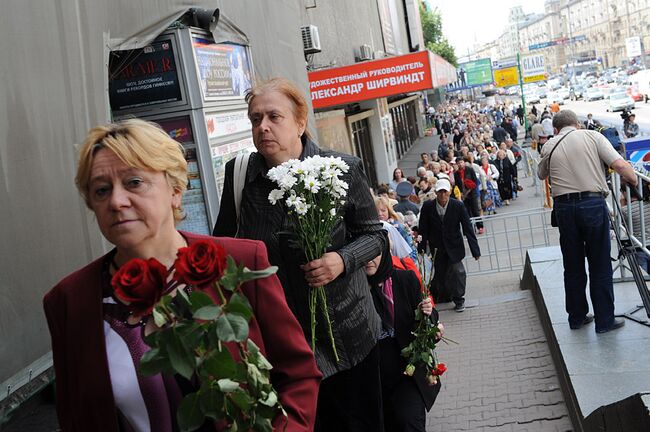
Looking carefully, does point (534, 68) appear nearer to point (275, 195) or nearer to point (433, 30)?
point (433, 30)

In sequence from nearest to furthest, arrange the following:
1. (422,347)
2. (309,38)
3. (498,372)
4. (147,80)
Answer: (422,347) → (147,80) → (498,372) → (309,38)

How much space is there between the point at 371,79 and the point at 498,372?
11172 mm

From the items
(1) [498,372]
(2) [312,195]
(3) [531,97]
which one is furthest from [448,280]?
(3) [531,97]

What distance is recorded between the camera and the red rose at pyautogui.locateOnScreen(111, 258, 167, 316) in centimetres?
200

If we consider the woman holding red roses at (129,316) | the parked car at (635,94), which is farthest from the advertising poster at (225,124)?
the parked car at (635,94)

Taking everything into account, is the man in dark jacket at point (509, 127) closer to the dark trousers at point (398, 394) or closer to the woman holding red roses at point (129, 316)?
the dark trousers at point (398, 394)

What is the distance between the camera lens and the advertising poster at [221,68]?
24.4ft

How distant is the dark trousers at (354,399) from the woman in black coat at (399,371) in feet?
3.53

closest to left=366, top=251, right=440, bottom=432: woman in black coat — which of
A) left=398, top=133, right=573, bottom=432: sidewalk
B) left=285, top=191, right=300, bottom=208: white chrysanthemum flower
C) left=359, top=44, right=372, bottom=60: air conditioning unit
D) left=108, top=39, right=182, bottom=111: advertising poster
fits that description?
left=285, top=191, right=300, bottom=208: white chrysanthemum flower

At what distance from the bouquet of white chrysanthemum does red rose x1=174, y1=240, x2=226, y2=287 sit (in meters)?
1.37

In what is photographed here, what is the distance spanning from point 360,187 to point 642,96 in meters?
70.9

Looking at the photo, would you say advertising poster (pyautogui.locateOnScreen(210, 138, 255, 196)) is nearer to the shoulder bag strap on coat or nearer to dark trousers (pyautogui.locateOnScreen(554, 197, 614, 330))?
dark trousers (pyautogui.locateOnScreen(554, 197, 614, 330))

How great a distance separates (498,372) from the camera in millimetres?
8500

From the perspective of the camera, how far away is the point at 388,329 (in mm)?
4945
